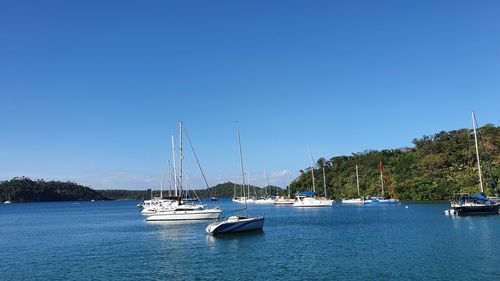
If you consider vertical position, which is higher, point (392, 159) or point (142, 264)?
point (392, 159)

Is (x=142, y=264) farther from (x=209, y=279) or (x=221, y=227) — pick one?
(x=221, y=227)

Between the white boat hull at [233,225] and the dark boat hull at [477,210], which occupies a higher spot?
the white boat hull at [233,225]

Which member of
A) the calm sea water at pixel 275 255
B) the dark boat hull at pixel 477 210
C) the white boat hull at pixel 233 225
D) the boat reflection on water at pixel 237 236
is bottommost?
the calm sea water at pixel 275 255

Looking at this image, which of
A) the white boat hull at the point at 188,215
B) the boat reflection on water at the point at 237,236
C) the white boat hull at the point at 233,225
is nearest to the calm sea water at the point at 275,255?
the boat reflection on water at the point at 237,236

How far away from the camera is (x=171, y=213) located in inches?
3073

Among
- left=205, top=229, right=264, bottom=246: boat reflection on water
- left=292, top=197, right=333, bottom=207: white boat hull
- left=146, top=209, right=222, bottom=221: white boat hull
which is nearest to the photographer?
left=205, top=229, right=264, bottom=246: boat reflection on water

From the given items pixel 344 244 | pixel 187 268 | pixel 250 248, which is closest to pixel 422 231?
pixel 344 244

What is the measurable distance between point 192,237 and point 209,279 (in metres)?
24.3

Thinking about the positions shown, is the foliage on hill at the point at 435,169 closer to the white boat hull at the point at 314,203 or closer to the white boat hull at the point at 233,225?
the white boat hull at the point at 314,203

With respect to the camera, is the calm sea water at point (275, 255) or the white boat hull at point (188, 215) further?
the white boat hull at point (188, 215)

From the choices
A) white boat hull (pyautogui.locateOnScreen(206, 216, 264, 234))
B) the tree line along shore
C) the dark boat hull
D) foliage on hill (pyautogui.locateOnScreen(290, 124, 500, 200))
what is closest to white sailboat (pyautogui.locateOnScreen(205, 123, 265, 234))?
white boat hull (pyautogui.locateOnScreen(206, 216, 264, 234))

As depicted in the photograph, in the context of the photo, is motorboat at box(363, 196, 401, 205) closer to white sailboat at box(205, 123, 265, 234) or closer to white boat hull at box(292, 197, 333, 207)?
white boat hull at box(292, 197, 333, 207)

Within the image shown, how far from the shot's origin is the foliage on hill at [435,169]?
122 metres

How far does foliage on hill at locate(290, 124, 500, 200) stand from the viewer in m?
122
